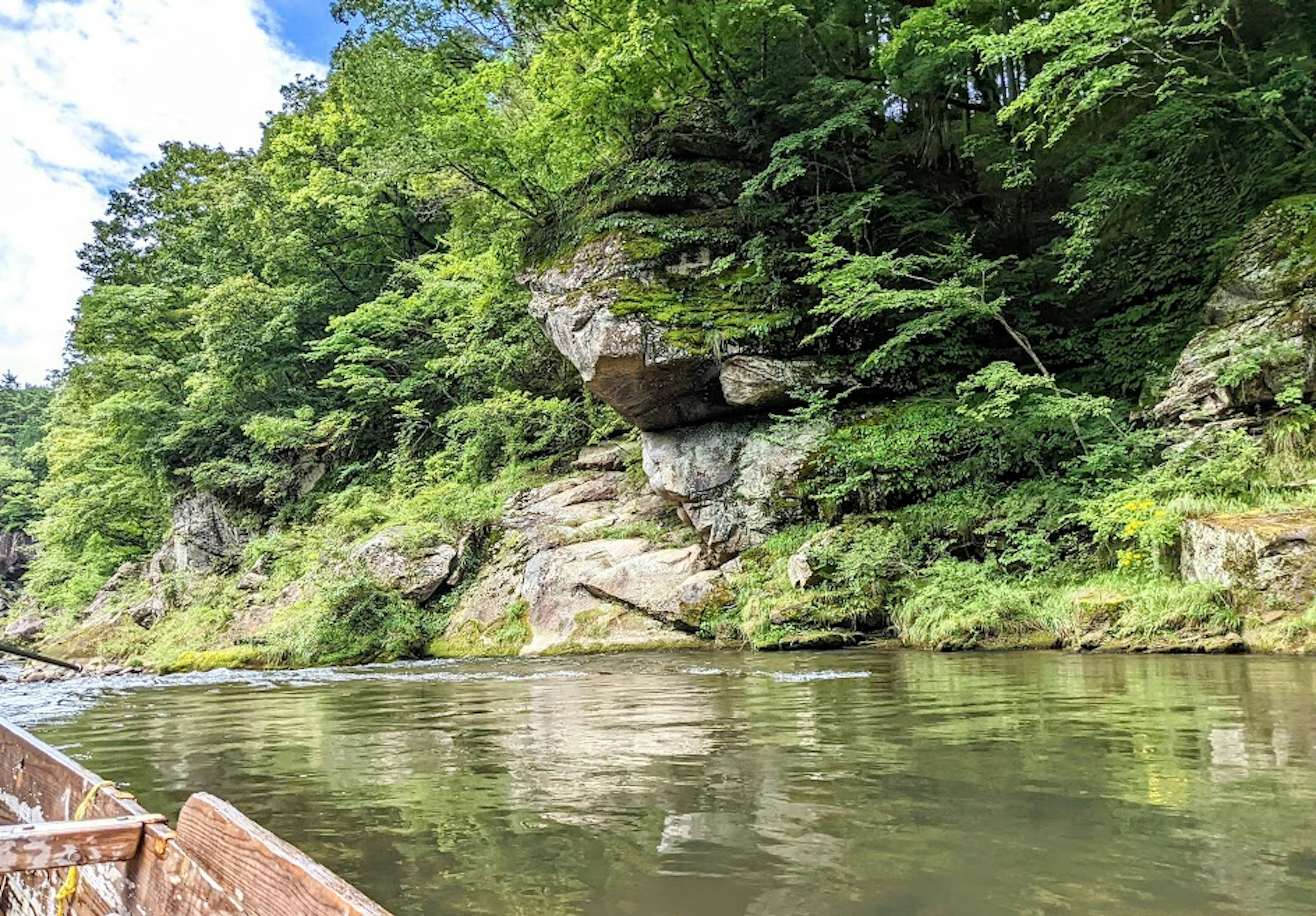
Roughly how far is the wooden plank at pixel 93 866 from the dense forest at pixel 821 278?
8.98m

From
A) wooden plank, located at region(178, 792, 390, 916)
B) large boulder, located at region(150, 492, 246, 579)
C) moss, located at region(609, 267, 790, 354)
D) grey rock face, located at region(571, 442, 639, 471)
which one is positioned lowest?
wooden plank, located at region(178, 792, 390, 916)

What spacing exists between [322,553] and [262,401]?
30.7 ft

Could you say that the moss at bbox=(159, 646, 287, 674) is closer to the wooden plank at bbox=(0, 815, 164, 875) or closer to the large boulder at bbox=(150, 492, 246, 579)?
the large boulder at bbox=(150, 492, 246, 579)

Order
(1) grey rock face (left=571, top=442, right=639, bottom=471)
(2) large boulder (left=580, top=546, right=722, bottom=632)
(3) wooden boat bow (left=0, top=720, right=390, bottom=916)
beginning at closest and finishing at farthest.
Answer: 1. (3) wooden boat bow (left=0, top=720, right=390, bottom=916)
2. (2) large boulder (left=580, top=546, right=722, bottom=632)
3. (1) grey rock face (left=571, top=442, right=639, bottom=471)

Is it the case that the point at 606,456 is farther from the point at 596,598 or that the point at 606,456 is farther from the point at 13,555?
the point at 13,555

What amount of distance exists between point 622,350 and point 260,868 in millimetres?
12326

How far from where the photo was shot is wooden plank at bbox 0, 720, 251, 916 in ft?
5.73

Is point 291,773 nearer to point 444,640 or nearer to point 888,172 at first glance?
point 444,640

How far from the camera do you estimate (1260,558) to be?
779 centimetres

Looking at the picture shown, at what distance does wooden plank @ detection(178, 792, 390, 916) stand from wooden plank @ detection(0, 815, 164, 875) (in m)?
0.20

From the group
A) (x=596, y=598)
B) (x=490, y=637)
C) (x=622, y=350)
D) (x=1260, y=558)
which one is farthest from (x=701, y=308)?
(x=1260, y=558)

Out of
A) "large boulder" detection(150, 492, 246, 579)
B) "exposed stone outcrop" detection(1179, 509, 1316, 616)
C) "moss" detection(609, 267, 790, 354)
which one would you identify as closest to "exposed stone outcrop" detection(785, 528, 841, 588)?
"moss" detection(609, 267, 790, 354)

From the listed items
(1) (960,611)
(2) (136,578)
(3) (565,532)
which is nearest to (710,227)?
(3) (565,532)

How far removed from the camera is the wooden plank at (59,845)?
180 centimetres
